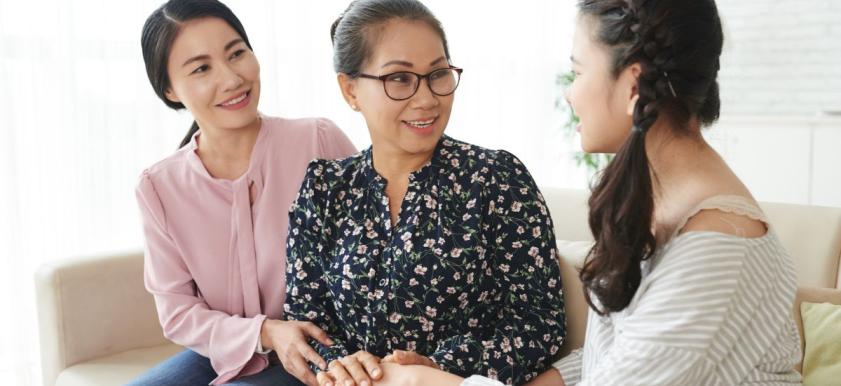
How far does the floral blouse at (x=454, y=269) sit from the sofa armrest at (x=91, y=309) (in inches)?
35.7

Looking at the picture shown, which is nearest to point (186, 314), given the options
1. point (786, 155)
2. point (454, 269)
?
point (454, 269)

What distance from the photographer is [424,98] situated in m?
1.61

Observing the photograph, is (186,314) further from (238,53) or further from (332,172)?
(238,53)

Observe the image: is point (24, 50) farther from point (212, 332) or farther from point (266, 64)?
point (212, 332)

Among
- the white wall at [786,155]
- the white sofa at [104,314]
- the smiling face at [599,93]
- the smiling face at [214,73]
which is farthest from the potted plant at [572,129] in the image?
the smiling face at [599,93]

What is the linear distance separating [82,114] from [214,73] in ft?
4.85

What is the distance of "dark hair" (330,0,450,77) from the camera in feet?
5.41

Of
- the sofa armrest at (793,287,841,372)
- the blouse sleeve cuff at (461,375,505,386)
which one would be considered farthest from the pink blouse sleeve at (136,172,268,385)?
the sofa armrest at (793,287,841,372)

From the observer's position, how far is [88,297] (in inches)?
91.0

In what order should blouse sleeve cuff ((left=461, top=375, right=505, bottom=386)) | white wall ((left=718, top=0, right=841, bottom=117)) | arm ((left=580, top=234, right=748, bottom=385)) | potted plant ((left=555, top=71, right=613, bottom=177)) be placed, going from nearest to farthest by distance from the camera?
1. arm ((left=580, top=234, right=748, bottom=385))
2. blouse sleeve cuff ((left=461, top=375, right=505, bottom=386))
3. white wall ((left=718, top=0, right=841, bottom=117))
4. potted plant ((left=555, top=71, right=613, bottom=177))

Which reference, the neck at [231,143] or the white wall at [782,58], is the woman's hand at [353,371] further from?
the white wall at [782,58]

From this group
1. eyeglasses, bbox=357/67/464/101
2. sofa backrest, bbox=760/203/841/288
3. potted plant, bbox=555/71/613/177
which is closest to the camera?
eyeglasses, bbox=357/67/464/101

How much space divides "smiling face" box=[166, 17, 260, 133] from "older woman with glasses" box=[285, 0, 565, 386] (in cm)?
32

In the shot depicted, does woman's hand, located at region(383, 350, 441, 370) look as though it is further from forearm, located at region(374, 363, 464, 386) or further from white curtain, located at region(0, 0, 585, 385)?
white curtain, located at region(0, 0, 585, 385)
